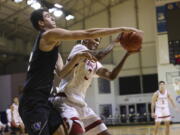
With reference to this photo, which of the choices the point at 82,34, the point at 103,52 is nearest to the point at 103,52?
the point at 103,52

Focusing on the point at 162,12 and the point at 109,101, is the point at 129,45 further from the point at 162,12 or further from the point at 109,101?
the point at 109,101

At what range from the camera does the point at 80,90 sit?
3803 mm

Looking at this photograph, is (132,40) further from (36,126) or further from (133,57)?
(133,57)

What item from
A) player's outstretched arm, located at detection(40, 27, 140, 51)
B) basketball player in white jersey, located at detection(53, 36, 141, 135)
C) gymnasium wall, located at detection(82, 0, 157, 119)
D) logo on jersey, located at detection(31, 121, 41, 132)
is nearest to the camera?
player's outstretched arm, located at detection(40, 27, 140, 51)

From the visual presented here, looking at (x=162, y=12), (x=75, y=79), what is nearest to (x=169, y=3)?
(x=162, y=12)

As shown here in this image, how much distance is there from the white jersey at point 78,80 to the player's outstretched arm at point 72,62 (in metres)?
0.11

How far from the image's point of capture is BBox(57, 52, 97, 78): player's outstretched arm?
332 centimetres

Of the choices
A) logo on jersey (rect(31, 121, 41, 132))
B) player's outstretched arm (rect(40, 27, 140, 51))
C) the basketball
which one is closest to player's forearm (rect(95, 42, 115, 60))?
the basketball

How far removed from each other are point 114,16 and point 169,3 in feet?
17.7

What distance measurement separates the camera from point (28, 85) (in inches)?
122

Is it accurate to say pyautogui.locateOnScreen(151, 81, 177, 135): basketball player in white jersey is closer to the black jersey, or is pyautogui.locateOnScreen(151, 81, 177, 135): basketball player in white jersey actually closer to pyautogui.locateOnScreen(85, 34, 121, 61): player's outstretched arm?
pyautogui.locateOnScreen(85, 34, 121, 61): player's outstretched arm

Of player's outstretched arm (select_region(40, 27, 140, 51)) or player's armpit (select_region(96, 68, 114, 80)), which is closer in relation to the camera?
player's outstretched arm (select_region(40, 27, 140, 51))

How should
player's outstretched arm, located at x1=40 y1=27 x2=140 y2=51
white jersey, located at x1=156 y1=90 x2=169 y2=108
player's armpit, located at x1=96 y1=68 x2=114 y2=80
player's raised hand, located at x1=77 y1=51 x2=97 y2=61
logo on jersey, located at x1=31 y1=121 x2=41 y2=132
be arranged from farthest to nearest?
white jersey, located at x1=156 y1=90 x2=169 y2=108 < player's armpit, located at x1=96 y1=68 x2=114 y2=80 < player's raised hand, located at x1=77 y1=51 x2=97 y2=61 < logo on jersey, located at x1=31 y1=121 x2=41 y2=132 < player's outstretched arm, located at x1=40 y1=27 x2=140 y2=51

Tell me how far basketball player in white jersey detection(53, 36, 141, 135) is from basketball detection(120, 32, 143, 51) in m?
0.14
